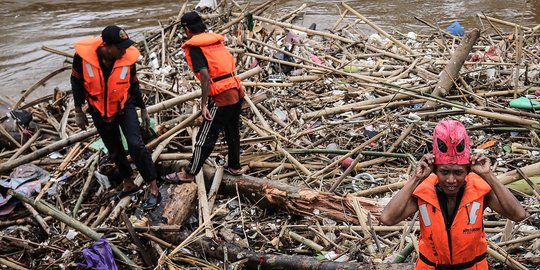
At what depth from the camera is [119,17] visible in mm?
13945

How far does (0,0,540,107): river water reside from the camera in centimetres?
1141

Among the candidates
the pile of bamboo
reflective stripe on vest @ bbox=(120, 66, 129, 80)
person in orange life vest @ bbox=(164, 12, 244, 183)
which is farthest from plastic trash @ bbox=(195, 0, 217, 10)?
reflective stripe on vest @ bbox=(120, 66, 129, 80)

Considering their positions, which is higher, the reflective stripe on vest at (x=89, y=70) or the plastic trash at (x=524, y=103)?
the reflective stripe on vest at (x=89, y=70)

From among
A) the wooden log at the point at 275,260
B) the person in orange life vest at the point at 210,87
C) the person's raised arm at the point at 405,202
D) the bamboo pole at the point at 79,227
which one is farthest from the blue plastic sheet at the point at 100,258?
the person's raised arm at the point at 405,202

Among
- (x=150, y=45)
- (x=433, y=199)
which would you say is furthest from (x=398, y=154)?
(x=150, y=45)

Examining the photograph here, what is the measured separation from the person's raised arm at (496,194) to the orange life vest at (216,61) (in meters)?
2.38

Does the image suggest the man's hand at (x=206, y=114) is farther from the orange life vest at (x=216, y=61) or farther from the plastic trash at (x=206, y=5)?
the plastic trash at (x=206, y=5)

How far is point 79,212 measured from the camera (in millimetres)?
5059

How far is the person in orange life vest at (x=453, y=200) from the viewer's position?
9.24ft

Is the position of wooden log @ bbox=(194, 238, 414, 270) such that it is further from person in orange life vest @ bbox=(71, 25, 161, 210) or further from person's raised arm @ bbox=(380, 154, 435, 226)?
person's raised arm @ bbox=(380, 154, 435, 226)

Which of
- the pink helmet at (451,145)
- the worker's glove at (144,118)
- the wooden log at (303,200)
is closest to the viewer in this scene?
the pink helmet at (451,145)

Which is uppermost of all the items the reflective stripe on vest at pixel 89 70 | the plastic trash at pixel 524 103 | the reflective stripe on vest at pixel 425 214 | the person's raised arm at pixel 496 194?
the reflective stripe on vest at pixel 89 70

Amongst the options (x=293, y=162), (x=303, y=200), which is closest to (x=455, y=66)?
(x=293, y=162)

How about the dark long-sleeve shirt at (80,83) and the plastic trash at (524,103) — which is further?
the plastic trash at (524,103)
